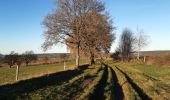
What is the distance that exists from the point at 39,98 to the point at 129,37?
8076 centimetres

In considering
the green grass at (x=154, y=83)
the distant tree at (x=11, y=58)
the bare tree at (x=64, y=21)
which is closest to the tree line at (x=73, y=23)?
the bare tree at (x=64, y=21)

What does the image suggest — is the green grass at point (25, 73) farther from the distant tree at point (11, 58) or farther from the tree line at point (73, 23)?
the distant tree at point (11, 58)

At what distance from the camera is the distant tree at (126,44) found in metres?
87.3

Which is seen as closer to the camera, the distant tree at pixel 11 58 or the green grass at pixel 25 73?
the green grass at pixel 25 73

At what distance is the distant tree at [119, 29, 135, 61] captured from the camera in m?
87.3

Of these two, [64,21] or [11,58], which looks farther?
[11,58]

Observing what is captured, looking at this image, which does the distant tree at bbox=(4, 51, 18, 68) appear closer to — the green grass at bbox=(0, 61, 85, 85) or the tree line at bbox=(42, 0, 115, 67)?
the green grass at bbox=(0, 61, 85, 85)

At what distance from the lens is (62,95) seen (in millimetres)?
15922

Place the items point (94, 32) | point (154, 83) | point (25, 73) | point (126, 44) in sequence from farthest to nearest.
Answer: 1. point (126, 44)
2. point (94, 32)
3. point (25, 73)
4. point (154, 83)

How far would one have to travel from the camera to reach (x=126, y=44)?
91125 mm

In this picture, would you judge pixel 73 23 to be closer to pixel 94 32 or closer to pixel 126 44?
pixel 94 32

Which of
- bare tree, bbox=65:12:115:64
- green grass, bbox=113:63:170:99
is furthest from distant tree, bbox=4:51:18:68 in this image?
green grass, bbox=113:63:170:99

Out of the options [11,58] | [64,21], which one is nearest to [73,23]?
[64,21]

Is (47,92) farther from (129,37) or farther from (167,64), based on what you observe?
(129,37)
